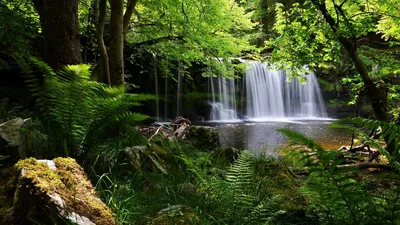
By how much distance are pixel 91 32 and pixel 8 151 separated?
574cm

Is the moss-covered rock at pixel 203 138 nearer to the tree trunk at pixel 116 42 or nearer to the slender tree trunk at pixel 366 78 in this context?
the tree trunk at pixel 116 42

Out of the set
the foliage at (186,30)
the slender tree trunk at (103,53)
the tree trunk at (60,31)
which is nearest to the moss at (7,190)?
the tree trunk at (60,31)

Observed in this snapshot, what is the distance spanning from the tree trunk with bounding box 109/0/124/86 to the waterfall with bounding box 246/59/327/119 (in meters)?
12.2

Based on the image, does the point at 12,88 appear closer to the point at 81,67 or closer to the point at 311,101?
the point at 81,67

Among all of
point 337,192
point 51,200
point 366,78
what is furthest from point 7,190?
point 366,78

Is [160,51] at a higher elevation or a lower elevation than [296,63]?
higher

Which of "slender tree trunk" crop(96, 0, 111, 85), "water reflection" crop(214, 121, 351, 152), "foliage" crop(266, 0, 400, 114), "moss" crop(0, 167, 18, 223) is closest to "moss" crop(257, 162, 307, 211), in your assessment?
"moss" crop(0, 167, 18, 223)

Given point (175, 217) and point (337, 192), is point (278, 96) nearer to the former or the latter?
point (337, 192)

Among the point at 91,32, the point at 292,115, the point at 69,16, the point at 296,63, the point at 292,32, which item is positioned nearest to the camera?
the point at 69,16

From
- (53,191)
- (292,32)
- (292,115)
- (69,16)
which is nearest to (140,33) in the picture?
(292,32)

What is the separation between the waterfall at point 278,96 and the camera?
17172 millimetres

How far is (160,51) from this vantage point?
25.5 feet

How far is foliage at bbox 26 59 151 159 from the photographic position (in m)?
2.35

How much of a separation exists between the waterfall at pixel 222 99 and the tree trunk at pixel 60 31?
12.1m
